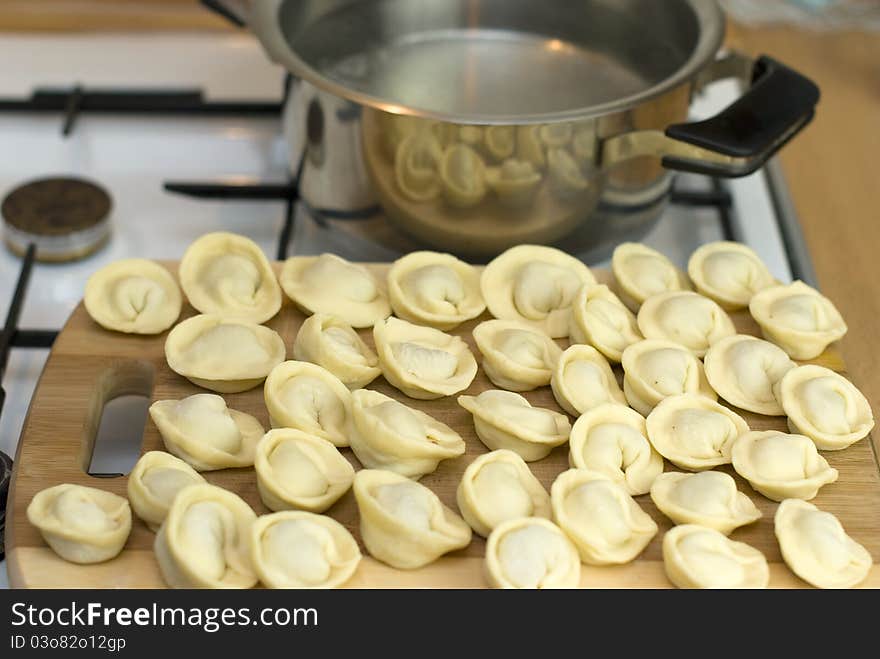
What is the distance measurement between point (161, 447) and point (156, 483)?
68mm

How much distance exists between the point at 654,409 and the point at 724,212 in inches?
15.8

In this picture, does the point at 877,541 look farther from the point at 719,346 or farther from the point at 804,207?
the point at 804,207

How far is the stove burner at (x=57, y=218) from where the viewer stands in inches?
44.7

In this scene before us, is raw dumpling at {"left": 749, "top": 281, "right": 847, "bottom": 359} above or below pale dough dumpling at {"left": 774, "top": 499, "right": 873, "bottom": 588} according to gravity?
above

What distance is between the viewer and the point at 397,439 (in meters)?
0.81

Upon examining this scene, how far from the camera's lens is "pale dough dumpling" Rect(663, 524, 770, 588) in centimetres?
75

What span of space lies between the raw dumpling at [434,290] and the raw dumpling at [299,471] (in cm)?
17

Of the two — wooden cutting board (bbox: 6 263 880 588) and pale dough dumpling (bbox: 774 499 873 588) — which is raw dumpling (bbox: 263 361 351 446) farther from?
pale dough dumpling (bbox: 774 499 873 588)

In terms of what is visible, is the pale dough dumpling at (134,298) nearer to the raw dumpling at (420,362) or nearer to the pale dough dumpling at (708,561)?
the raw dumpling at (420,362)

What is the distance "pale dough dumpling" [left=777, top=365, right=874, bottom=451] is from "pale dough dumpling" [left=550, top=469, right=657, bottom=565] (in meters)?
0.16

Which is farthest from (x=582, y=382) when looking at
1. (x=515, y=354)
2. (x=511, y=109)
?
(x=511, y=109)

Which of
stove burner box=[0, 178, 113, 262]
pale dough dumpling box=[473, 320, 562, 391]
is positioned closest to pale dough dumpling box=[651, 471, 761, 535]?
pale dough dumpling box=[473, 320, 562, 391]

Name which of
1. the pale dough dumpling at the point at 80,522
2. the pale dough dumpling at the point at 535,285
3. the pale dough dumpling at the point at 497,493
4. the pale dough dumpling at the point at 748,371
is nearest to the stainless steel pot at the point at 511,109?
the pale dough dumpling at the point at 535,285
